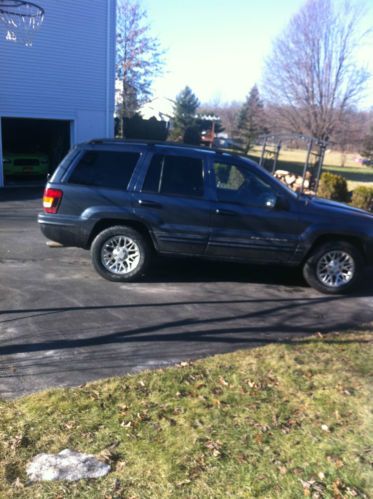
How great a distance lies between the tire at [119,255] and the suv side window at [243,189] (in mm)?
1326

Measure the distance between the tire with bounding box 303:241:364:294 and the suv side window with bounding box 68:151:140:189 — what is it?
114 inches

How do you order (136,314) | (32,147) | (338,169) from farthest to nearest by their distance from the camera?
(338,169) < (32,147) < (136,314)

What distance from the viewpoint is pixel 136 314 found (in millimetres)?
5461

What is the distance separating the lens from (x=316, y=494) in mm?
2785

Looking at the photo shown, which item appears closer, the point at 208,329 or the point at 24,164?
the point at 208,329

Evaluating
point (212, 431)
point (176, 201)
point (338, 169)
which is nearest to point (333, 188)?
point (176, 201)

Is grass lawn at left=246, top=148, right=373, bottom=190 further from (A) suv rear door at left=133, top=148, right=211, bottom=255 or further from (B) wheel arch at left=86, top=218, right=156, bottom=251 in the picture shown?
(B) wheel arch at left=86, top=218, right=156, bottom=251

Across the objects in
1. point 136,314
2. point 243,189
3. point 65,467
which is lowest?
point 136,314

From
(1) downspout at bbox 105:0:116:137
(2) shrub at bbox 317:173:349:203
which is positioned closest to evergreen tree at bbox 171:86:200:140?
(1) downspout at bbox 105:0:116:137

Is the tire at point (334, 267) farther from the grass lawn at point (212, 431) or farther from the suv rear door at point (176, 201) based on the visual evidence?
the grass lawn at point (212, 431)

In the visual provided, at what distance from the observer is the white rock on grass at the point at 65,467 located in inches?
112

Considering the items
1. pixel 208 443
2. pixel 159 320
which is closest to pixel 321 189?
pixel 159 320

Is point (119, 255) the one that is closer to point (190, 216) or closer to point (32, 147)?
point (190, 216)

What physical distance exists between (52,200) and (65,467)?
433 centimetres
